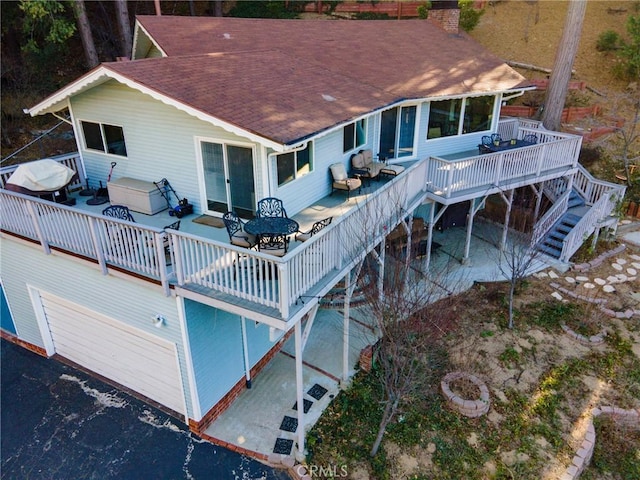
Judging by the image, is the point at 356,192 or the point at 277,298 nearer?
the point at 277,298

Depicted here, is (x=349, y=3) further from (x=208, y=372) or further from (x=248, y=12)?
(x=208, y=372)

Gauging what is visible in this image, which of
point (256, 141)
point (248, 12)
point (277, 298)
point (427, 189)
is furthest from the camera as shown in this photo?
point (248, 12)

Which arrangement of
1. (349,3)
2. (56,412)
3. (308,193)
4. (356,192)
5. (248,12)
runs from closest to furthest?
(56,412) < (308,193) < (356,192) < (248,12) < (349,3)

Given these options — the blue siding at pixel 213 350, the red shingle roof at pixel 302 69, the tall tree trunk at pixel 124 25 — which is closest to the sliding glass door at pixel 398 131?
the red shingle roof at pixel 302 69

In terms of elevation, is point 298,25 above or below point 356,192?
above

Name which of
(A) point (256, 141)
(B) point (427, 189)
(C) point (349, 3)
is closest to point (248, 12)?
(C) point (349, 3)

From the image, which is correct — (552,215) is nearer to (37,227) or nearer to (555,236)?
(555,236)
